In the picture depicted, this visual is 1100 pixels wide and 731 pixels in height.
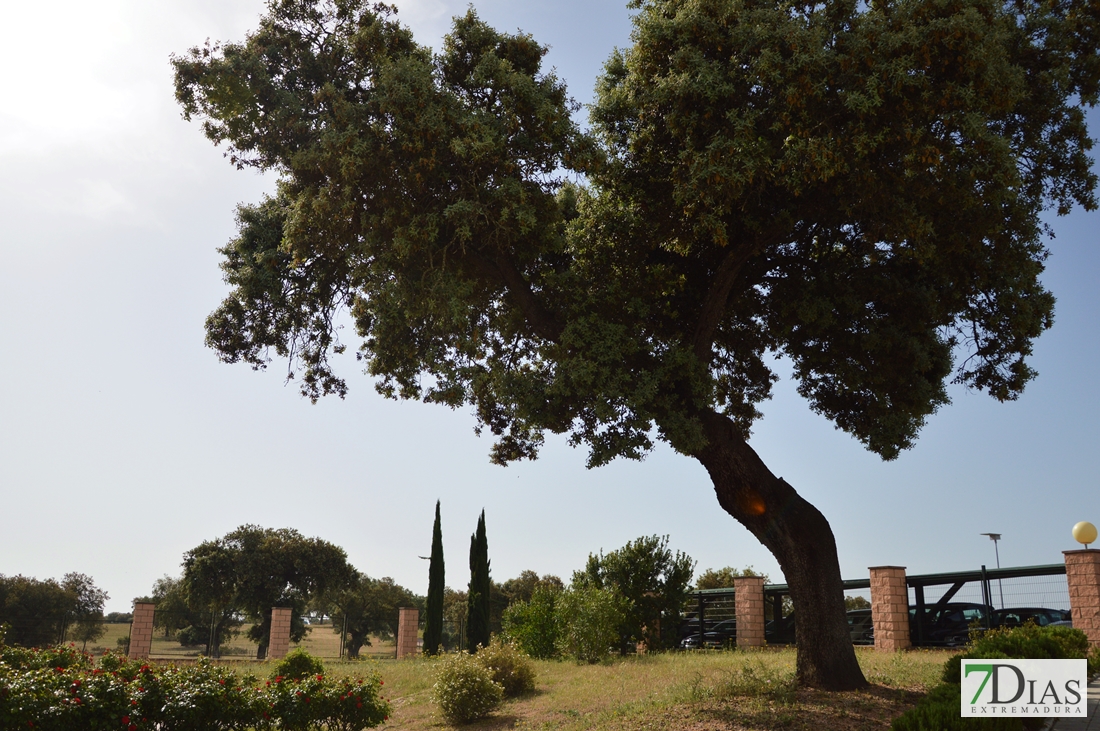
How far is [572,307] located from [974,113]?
6.24 metres

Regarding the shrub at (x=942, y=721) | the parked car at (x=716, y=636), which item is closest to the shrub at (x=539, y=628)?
the parked car at (x=716, y=636)

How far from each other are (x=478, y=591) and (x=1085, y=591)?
804 inches

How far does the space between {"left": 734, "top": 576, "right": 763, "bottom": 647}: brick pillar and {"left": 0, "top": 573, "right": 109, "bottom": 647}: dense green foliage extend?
2634cm

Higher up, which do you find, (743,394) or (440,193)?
(440,193)

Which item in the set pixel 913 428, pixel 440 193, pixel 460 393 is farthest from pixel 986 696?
pixel 440 193

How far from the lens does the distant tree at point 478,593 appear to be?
29.0 meters

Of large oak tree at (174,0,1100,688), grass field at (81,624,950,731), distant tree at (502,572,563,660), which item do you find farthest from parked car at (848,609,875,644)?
large oak tree at (174,0,1100,688)

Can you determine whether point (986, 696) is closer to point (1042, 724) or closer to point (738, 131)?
point (1042, 724)

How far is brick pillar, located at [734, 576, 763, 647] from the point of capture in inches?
888

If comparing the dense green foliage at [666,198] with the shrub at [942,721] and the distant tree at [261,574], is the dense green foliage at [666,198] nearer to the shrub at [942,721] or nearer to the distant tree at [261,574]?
the shrub at [942,721]

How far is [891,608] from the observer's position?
19156 mm

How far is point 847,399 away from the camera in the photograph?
14891mm

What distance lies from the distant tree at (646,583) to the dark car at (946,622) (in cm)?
659

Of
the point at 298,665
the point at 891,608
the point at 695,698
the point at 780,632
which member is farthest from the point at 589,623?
the point at 695,698
